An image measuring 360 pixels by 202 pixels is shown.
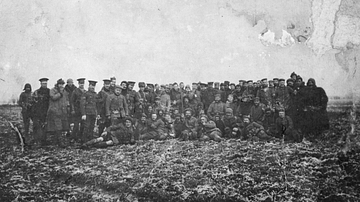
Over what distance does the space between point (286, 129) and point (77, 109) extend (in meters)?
3.06

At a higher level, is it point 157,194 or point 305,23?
point 305,23

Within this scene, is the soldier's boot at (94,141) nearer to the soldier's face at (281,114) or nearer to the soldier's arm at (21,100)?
the soldier's arm at (21,100)

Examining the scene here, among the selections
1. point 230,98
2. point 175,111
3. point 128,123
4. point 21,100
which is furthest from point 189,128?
point 21,100

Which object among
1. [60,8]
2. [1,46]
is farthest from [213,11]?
[1,46]

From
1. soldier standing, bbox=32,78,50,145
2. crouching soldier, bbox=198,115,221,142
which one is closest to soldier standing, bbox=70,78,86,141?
soldier standing, bbox=32,78,50,145

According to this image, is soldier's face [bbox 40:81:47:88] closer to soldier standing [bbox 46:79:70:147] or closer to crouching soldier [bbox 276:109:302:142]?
soldier standing [bbox 46:79:70:147]

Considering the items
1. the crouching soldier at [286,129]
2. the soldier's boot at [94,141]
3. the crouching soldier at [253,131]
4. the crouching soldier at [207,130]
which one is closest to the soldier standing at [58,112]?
the soldier's boot at [94,141]

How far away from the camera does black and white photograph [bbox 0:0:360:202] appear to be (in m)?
4.55

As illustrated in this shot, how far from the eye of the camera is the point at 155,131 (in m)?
4.67

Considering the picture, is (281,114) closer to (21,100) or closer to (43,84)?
(43,84)

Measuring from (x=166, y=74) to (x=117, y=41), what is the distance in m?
0.87

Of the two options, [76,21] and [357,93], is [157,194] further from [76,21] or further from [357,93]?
[357,93]

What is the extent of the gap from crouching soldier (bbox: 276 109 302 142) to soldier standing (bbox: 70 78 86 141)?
2839mm

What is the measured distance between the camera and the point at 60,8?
186 inches
